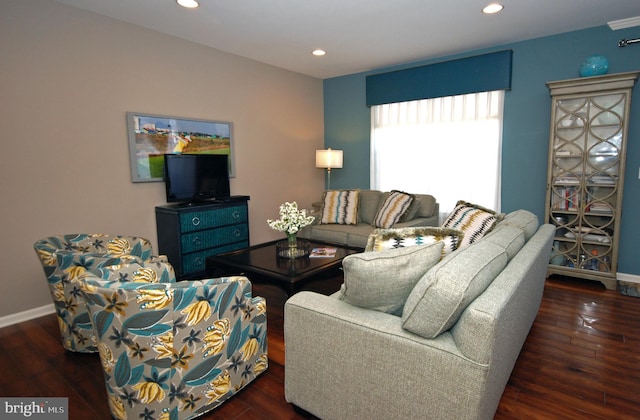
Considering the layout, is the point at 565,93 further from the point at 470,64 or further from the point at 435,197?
the point at 435,197

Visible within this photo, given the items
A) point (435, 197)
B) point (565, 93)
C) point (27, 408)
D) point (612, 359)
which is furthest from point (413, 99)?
point (27, 408)

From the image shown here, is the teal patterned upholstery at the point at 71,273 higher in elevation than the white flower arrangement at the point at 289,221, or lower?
lower

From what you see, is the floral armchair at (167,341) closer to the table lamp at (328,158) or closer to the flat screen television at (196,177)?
the flat screen television at (196,177)

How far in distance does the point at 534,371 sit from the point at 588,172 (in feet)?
7.48

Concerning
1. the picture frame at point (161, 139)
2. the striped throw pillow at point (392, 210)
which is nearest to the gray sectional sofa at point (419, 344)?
the striped throw pillow at point (392, 210)

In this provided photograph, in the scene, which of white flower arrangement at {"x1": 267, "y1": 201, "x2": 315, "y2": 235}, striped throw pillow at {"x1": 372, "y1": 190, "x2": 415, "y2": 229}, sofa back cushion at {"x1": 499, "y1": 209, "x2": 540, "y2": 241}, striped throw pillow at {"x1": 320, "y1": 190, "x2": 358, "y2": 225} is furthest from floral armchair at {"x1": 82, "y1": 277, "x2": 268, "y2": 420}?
striped throw pillow at {"x1": 320, "y1": 190, "x2": 358, "y2": 225}

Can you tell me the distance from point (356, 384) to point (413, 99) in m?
4.09

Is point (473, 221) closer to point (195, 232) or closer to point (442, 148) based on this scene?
point (442, 148)

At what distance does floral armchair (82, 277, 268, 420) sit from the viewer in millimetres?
1511

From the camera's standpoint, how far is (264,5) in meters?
2.97

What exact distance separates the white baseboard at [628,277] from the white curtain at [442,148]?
1329 mm

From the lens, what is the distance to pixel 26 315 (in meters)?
2.95

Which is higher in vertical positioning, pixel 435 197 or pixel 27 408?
pixel 435 197

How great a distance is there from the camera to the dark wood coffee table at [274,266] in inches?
101
